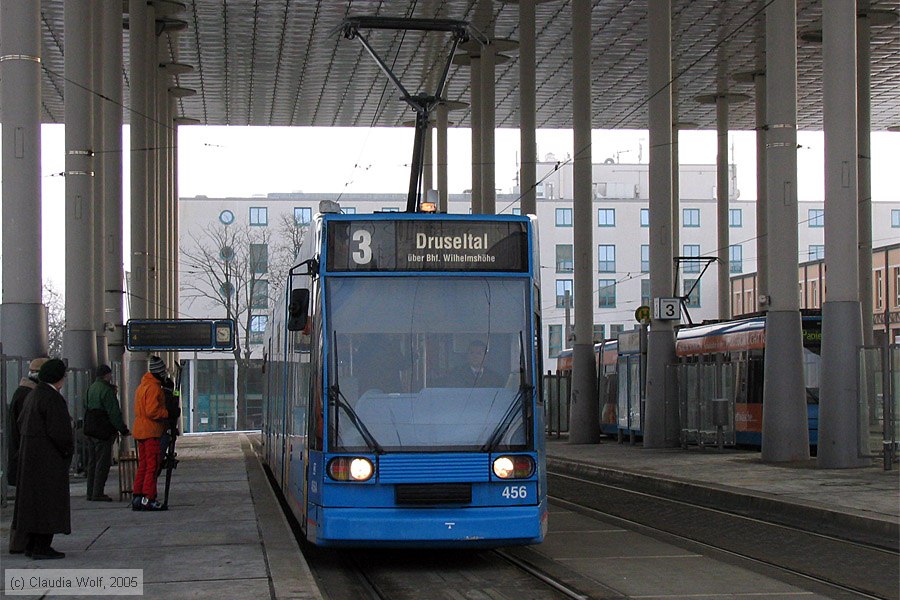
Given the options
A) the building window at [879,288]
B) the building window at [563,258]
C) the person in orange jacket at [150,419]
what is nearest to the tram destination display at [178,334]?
the person in orange jacket at [150,419]

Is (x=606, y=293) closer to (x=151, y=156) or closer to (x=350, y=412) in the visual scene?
(x=151, y=156)

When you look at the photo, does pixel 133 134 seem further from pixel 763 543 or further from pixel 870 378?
pixel 763 543

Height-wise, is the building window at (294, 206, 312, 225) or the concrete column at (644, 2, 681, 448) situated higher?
the building window at (294, 206, 312, 225)

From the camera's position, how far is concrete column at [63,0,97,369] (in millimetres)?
25297

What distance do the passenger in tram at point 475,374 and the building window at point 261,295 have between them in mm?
71737

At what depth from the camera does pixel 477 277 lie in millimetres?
11781

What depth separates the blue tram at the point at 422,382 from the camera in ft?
36.3

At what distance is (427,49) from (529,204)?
11485mm

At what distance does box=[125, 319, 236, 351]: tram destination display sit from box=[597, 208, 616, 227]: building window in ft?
194

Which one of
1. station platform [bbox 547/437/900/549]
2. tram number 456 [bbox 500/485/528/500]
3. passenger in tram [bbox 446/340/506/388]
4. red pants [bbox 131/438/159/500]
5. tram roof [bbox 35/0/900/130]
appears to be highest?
tram roof [bbox 35/0/900/130]

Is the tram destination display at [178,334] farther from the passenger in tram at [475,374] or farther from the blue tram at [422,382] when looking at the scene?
the passenger in tram at [475,374]

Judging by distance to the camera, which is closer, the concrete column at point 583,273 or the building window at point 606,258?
the concrete column at point 583,273

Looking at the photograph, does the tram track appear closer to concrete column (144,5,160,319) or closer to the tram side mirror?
the tram side mirror

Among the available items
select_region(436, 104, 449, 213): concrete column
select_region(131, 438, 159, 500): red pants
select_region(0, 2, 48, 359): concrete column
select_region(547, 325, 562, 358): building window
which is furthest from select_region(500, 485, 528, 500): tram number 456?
select_region(547, 325, 562, 358): building window
